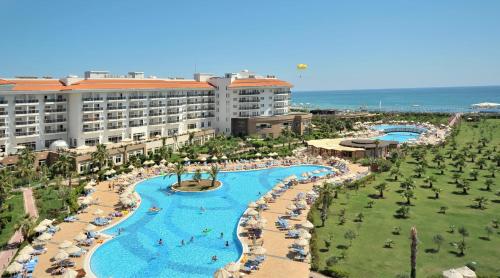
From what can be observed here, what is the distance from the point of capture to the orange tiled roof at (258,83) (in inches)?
3735

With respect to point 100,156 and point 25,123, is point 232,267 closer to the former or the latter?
point 100,156

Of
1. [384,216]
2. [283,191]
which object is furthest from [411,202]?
[283,191]

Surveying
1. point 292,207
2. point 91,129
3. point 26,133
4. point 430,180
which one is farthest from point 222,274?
point 91,129

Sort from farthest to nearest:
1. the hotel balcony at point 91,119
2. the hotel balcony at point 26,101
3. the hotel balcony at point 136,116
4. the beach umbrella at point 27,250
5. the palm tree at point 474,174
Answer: the hotel balcony at point 136,116
the hotel balcony at point 91,119
the hotel balcony at point 26,101
the palm tree at point 474,174
the beach umbrella at point 27,250

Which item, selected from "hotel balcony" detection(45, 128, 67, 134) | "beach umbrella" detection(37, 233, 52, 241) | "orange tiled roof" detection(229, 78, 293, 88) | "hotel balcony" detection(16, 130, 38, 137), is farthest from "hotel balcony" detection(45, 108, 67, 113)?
"beach umbrella" detection(37, 233, 52, 241)

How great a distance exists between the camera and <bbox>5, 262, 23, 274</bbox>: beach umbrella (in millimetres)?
29459

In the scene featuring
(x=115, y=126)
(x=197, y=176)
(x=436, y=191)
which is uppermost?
(x=115, y=126)

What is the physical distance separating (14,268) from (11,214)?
52.7 feet

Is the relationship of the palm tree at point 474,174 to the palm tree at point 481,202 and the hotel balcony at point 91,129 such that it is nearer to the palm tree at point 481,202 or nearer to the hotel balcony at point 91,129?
the palm tree at point 481,202

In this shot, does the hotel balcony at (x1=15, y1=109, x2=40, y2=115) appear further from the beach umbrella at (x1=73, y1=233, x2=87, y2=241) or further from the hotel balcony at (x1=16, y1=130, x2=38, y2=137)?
the beach umbrella at (x1=73, y1=233, x2=87, y2=241)

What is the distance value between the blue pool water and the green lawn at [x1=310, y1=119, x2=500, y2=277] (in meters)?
7.63

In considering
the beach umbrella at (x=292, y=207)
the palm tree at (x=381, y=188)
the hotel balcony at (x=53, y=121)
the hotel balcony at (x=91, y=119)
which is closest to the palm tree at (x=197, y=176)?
the beach umbrella at (x=292, y=207)

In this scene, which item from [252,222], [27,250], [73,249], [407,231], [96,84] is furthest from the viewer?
[96,84]

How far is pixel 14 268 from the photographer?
29.6 m
